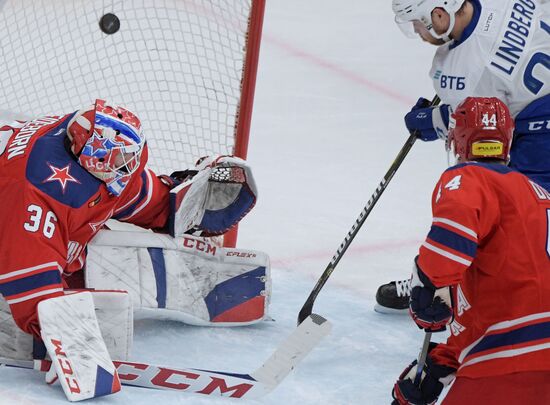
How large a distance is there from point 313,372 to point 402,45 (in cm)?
289

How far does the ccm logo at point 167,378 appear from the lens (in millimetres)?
2502

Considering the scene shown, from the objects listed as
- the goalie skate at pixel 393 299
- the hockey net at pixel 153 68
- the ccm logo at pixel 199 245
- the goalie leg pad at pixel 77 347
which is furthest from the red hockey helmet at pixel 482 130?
the hockey net at pixel 153 68

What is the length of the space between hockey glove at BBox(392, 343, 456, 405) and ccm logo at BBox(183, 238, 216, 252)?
35.3 inches

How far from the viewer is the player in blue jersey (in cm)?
276

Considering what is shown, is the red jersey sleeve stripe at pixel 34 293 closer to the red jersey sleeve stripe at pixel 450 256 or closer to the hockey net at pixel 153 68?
the red jersey sleeve stripe at pixel 450 256

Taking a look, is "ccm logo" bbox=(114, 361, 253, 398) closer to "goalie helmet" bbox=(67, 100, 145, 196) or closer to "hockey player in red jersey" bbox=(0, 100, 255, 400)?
"hockey player in red jersey" bbox=(0, 100, 255, 400)

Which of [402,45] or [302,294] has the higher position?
[402,45]

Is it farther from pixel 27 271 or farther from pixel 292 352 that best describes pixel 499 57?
pixel 27 271

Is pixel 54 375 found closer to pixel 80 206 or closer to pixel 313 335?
pixel 80 206

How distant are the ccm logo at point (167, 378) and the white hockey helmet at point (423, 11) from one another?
1.04 meters

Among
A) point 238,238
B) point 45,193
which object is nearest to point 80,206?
point 45,193

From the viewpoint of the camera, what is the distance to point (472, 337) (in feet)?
6.99

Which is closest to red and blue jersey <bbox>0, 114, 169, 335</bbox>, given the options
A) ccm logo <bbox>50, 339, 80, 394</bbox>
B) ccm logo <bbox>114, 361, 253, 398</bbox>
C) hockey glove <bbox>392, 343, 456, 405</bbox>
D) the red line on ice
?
ccm logo <bbox>50, 339, 80, 394</bbox>

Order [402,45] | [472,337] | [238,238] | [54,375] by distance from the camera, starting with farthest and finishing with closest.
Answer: [402,45] < [238,238] < [54,375] < [472,337]
